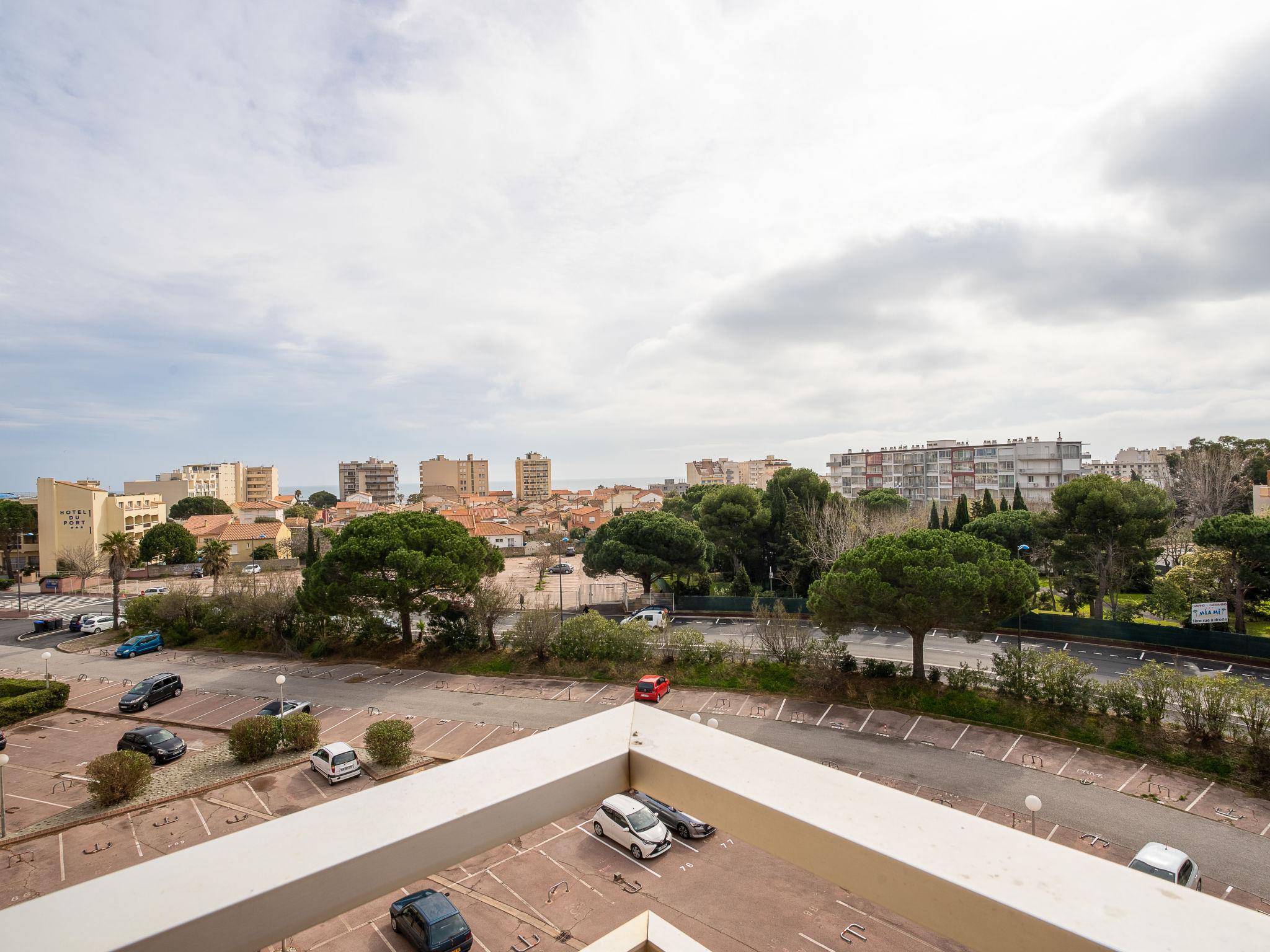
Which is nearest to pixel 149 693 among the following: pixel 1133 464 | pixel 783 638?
pixel 783 638

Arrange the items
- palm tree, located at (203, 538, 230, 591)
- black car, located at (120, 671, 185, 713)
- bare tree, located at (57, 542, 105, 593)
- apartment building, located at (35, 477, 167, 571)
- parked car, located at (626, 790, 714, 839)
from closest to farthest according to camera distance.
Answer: parked car, located at (626, 790, 714, 839) → black car, located at (120, 671, 185, 713) → palm tree, located at (203, 538, 230, 591) → bare tree, located at (57, 542, 105, 593) → apartment building, located at (35, 477, 167, 571)

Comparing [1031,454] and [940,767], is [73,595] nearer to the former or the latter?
[940,767]

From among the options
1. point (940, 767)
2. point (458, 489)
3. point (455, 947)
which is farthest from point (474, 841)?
point (458, 489)

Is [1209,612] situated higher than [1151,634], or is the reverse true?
[1209,612]

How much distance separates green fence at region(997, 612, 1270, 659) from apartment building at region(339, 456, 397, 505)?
105m

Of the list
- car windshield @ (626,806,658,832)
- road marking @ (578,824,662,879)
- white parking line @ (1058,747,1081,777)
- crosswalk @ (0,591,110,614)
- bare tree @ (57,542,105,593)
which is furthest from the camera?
bare tree @ (57,542,105,593)

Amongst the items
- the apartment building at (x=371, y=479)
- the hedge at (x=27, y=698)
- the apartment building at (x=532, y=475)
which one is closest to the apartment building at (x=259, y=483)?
the apartment building at (x=371, y=479)

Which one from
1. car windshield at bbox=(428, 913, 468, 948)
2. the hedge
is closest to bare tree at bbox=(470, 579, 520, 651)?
the hedge

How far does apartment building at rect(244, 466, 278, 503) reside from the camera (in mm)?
Answer: 107188

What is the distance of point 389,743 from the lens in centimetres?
1377

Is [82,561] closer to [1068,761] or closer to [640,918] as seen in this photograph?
[1068,761]

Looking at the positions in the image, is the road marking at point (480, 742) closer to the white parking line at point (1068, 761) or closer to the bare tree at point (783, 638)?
the bare tree at point (783, 638)

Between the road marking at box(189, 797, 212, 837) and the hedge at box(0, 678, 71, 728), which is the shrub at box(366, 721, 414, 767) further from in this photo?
the hedge at box(0, 678, 71, 728)

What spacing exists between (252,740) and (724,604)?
1839cm
